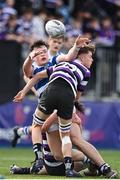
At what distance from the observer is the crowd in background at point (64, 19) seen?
20.4 m

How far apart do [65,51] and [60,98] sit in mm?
9110

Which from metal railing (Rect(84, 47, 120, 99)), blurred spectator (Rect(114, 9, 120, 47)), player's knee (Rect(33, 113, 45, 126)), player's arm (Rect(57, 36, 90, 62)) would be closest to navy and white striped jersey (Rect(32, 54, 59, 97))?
player's knee (Rect(33, 113, 45, 126))

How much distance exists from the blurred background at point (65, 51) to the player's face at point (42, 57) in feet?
22.3

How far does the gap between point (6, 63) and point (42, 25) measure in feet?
6.34

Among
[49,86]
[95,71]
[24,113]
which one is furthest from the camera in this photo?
[95,71]

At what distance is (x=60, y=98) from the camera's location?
35.7 ft

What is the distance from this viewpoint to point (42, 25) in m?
21.1

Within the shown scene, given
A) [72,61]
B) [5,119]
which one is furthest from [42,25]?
[72,61]

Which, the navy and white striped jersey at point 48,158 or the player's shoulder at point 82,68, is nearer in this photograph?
the player's shoulder at point 82,68

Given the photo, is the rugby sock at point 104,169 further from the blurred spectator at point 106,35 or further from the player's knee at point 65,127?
the blurred spectator at point 106,35

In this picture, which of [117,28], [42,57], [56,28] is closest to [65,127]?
[42,57]

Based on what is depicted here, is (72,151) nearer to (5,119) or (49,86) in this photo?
(49,86)

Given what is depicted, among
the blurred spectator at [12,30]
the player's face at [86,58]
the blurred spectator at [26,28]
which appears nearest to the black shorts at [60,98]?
the player's face at [86,58]

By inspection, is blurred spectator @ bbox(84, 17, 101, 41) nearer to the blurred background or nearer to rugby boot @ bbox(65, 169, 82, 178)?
the blurred background
